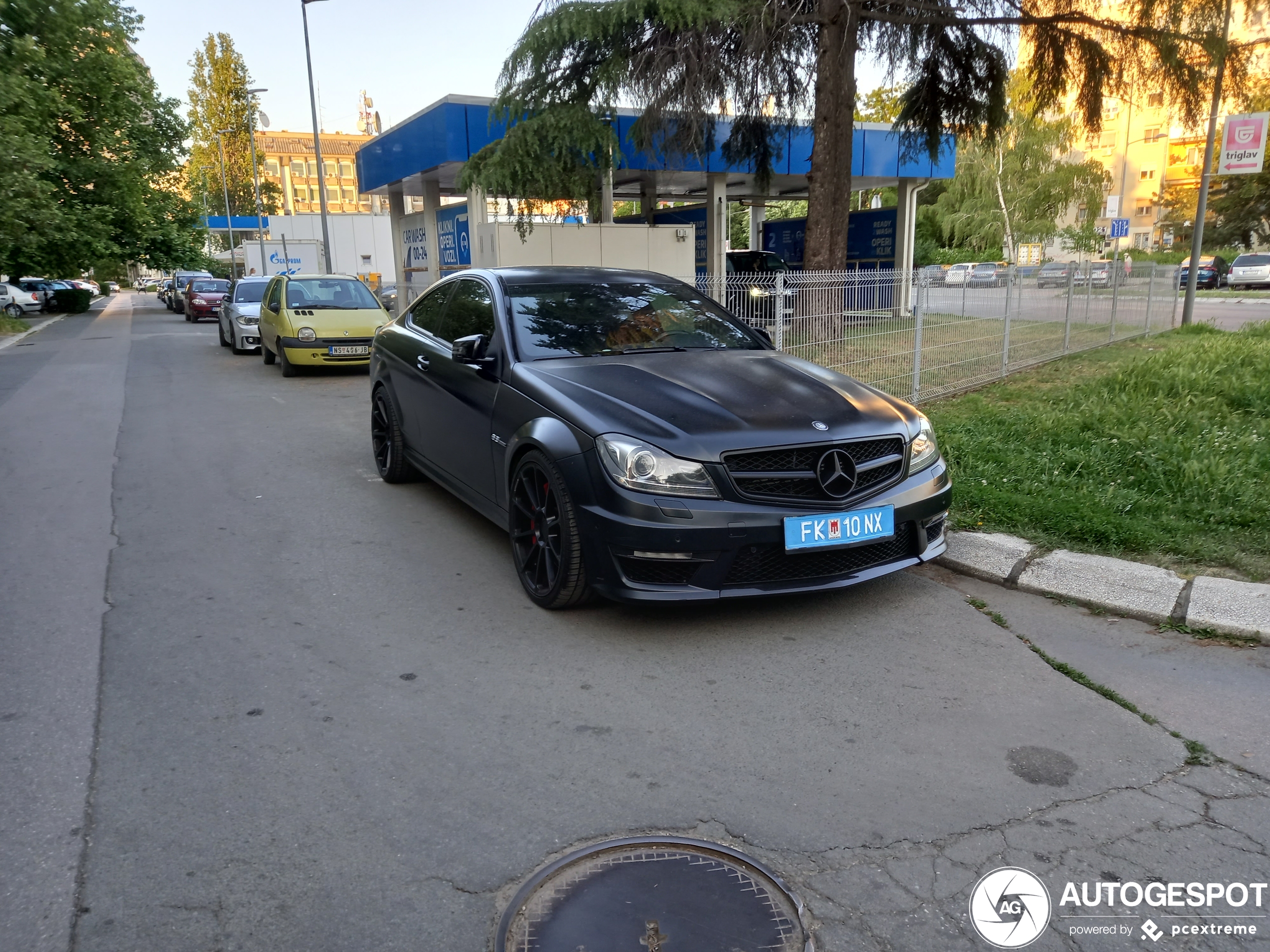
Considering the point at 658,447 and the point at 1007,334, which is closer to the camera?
the point at 658,447

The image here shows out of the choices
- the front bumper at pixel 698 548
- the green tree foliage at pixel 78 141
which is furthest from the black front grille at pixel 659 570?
the green tree foliage at pixel 78 141

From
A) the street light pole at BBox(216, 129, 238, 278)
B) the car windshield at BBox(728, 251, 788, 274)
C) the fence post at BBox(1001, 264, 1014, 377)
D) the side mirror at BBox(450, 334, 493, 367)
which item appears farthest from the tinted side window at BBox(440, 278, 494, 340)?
the street light pole at BBox(216, 129, 238, 278)

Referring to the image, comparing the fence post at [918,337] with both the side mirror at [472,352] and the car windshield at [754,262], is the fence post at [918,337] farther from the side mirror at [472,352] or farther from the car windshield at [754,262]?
the car windshield at [754,262]

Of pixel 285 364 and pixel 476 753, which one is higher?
pixel 285 364

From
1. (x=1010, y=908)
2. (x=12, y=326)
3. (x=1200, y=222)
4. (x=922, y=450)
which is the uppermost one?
(x=1200, y=222)

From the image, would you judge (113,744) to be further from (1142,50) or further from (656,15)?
(1142,50)

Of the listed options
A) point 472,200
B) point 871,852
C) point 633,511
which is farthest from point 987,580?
point 472,200

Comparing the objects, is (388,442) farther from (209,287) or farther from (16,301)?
(16,301)

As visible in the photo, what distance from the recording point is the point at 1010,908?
2451mm

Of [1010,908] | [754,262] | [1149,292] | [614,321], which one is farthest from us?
[754,262]

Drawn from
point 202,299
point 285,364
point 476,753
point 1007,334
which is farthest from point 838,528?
point 202,299

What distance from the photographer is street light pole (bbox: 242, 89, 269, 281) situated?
41375 mm

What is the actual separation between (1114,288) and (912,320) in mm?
6802

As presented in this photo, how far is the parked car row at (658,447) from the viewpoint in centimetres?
396
